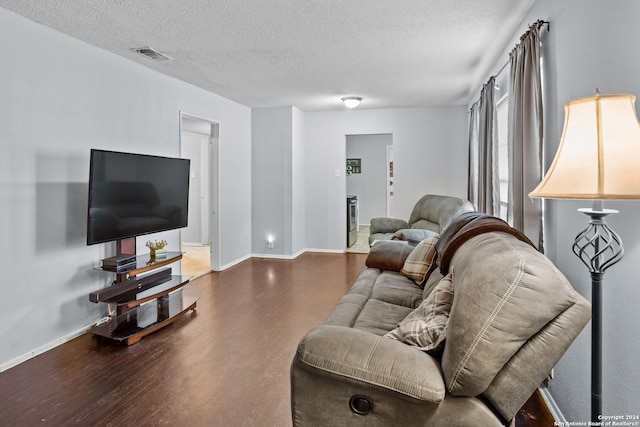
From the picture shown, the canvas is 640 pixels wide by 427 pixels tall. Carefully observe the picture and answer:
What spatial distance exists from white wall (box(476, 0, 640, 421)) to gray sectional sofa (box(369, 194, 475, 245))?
226 centimetres

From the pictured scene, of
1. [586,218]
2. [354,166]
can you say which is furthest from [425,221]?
[354,166]

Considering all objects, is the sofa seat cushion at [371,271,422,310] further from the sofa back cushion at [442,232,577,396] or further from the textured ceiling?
the textured ceiling

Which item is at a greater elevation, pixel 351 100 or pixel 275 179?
pixel 351 100

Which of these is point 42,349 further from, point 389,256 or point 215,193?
point 215,193

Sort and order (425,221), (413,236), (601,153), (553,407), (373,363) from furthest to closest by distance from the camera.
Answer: (425,221) → (413,236) → (553,407) → (373,363) → (601,153)

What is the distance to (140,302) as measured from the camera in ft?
10.6

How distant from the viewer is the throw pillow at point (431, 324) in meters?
1.51

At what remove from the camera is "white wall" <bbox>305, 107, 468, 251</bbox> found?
257 inches

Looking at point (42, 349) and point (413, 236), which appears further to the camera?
point (413, 236)

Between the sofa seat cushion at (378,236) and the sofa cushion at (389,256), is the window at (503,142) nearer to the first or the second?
the sofa cushion at (389,256)

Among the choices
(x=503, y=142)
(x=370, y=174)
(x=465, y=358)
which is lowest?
(x=465, y=358)

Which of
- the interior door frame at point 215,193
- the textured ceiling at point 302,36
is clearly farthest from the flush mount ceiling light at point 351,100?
the interior door frame at point 215,193

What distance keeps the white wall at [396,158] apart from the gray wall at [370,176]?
3488 mm

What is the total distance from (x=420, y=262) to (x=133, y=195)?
2591 millimetres
